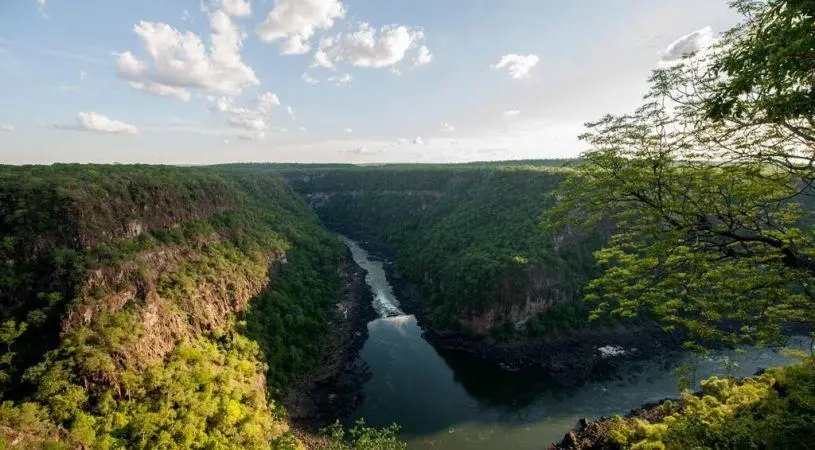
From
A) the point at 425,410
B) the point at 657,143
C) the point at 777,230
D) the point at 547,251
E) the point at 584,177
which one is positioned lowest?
the point at 425,410

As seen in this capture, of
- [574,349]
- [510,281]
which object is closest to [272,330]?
[510,281]

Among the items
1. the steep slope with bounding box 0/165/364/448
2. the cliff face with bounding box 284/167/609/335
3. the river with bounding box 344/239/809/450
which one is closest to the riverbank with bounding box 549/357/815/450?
the river with bounding box 344/239/809/450

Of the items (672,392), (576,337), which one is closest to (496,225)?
(576,337)

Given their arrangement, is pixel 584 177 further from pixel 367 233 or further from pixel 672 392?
pixel 367 233

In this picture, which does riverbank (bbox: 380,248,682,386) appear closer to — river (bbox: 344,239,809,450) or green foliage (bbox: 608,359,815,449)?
river (bbox: 344,239,809,450)

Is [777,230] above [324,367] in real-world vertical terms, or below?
above

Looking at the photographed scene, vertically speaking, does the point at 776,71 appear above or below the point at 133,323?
above

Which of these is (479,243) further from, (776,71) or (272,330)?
(776,71)
